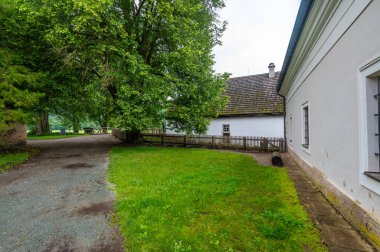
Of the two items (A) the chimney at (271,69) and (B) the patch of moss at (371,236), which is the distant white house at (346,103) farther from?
(A) the chimney at (271,69)

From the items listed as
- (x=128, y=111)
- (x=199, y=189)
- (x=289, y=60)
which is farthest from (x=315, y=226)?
(x=128, y=111)

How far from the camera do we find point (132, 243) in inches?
120

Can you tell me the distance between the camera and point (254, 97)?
54.4ft

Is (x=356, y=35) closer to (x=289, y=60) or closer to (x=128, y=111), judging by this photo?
(x=289, y=60)

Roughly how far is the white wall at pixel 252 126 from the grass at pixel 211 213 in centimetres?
839

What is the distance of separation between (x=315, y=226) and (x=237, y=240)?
139 cm

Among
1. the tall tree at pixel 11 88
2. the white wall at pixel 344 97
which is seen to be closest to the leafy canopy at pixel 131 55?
the tall tree at pixel 11 88

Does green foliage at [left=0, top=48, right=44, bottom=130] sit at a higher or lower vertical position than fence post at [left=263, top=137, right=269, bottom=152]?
higher

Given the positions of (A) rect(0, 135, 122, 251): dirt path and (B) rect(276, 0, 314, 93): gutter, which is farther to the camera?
(B) rect(276, 0, 314, 93): gutter

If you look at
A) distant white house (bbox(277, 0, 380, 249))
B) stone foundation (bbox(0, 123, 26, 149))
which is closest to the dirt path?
distant white house (bbox(277, 0, 380, 249))

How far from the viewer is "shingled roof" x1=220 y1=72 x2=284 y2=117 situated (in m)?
15.3

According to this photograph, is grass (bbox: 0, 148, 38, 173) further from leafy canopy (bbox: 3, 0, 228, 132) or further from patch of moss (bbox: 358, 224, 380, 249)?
patch of moss (bbox: 358, 224, 380, 249)

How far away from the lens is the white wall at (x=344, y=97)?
2882mm

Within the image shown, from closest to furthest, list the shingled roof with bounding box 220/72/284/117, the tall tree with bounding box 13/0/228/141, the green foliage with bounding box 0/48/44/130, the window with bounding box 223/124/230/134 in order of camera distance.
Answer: the green foliage with bounding box 0/48/44/130 → the tall tree with bounding box 13/0/228/141 → the shingled roof with bounding box 220/72/284/117 → the window with bounding box 223/124/230/134
